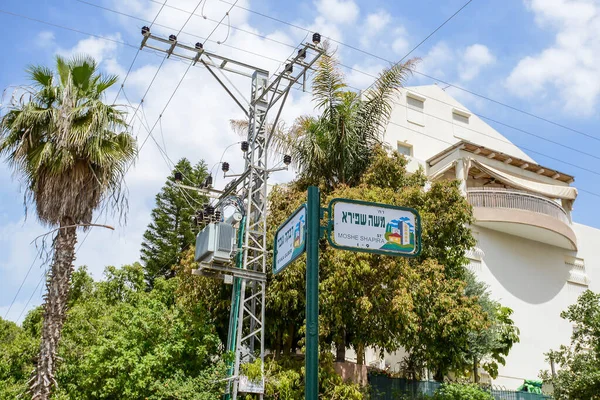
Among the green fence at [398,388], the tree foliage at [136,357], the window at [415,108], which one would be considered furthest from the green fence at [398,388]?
the window at [415,108]

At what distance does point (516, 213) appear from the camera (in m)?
24.0

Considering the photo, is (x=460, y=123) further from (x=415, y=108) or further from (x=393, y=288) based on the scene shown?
(x=393, y=288)

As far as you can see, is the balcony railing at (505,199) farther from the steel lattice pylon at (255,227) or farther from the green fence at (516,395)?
the steel lattice pylon at (255,227)

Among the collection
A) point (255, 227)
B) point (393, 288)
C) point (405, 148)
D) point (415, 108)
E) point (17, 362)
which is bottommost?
point (17, 362)

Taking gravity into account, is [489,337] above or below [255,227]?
below

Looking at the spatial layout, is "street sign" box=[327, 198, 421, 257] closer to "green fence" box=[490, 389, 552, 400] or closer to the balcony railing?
"green fence" box=[490, 389, 552, 400]

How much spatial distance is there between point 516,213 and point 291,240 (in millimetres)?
20691

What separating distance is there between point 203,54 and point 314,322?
12793 mm

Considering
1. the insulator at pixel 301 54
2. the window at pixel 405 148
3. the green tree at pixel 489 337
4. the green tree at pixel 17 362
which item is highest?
the window at pixel 405 148

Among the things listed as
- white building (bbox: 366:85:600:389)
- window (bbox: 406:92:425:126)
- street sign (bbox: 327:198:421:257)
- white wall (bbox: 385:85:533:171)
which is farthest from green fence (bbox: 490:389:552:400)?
street sign (bbox: 327:198:421:257)

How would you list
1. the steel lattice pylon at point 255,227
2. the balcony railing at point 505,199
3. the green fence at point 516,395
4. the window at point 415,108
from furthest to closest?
the window at point 415,108 < the balcony railing at point 505,199 < the green fence at point 516,395 < the steel lattice pylon at point 255,227

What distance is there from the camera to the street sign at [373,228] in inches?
199

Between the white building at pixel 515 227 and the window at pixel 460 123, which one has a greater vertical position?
the window at pixel 460 123

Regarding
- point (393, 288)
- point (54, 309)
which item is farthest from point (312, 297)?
point (393, 288)
